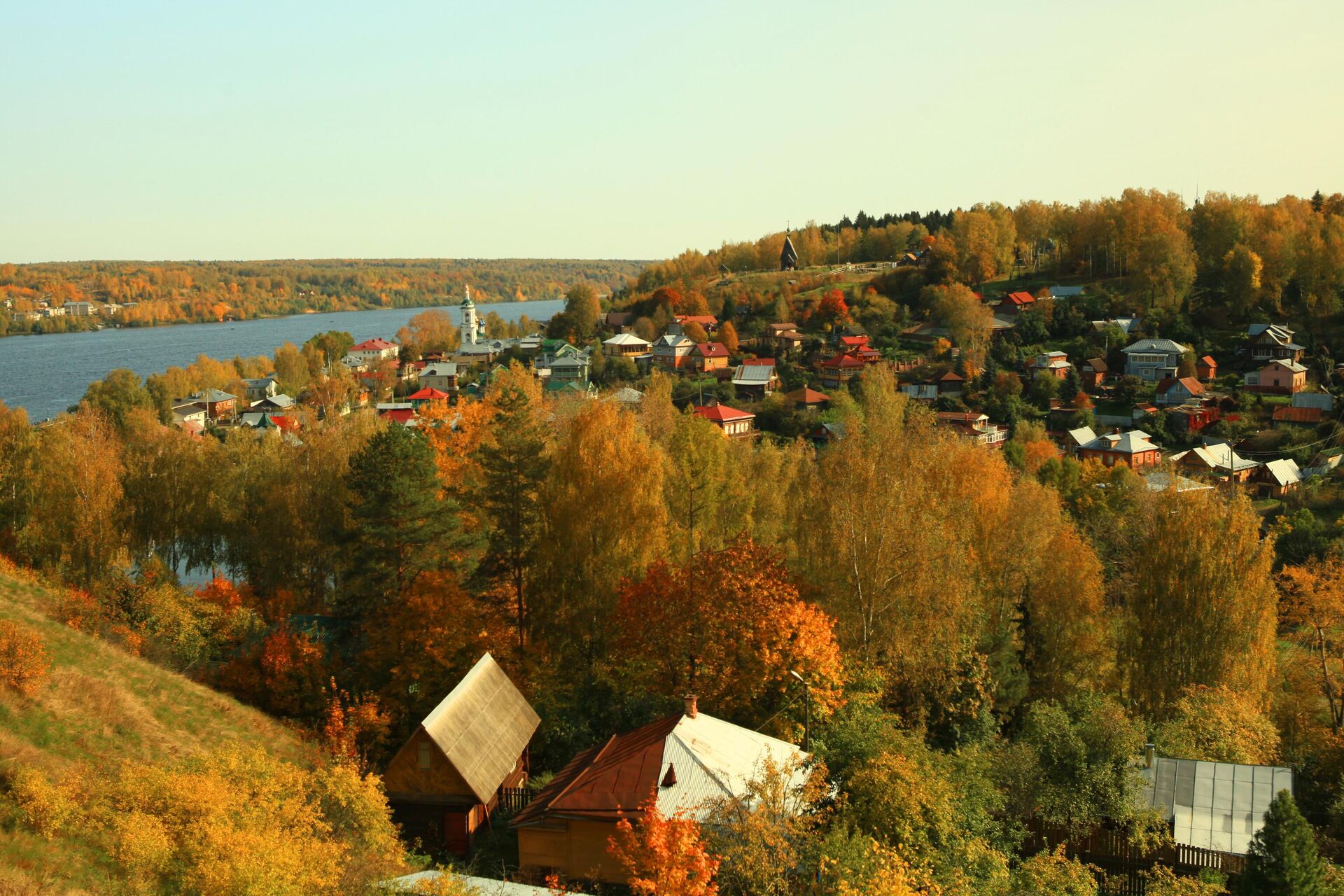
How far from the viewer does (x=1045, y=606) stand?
23.9m

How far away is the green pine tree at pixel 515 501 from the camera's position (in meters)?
20.7

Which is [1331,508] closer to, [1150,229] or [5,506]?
[1150,229]

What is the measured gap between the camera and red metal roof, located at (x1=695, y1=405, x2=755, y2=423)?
192 ft

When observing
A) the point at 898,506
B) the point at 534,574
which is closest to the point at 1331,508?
the point at 898,506

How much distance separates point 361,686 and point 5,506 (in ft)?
56.7

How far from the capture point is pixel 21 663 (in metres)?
14.3

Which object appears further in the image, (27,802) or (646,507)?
(646,507)

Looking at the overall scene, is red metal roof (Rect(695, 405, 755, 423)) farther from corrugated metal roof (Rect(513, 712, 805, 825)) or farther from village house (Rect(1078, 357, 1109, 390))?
corrugated metal roof (Rect(513, 712, 805, 825))

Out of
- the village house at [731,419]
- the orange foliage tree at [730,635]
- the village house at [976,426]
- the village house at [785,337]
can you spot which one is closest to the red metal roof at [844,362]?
the village house at [785,337]

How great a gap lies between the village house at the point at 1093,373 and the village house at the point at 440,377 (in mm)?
46282

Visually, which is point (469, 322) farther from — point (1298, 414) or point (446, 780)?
point (446, 780)

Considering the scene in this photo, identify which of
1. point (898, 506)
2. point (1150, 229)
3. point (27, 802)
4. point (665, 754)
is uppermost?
point (1150, 229)

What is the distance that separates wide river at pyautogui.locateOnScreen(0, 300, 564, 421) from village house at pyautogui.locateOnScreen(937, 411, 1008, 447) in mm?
61797

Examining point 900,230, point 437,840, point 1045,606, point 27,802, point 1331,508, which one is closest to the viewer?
point 27,802
